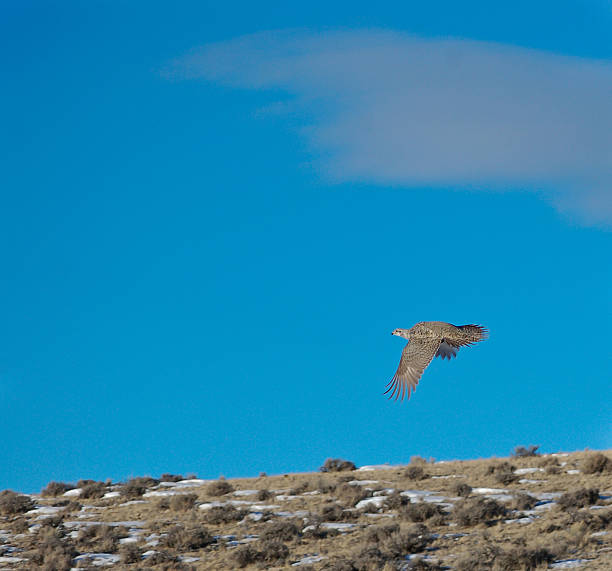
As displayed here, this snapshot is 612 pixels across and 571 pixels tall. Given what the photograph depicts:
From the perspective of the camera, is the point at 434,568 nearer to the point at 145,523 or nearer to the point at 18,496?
the point at 145,523

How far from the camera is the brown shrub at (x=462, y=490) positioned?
2762 cm

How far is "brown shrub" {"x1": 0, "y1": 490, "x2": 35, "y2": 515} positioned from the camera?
3162 cm

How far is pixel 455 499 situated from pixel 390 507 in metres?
1.86

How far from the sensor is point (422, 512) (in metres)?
25.7

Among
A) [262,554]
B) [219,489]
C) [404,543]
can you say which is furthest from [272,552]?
[219,489]

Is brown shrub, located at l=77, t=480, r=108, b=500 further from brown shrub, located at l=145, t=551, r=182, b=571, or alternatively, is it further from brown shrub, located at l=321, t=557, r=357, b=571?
brown shrub, located at l=321, t=557, r=357, b=571

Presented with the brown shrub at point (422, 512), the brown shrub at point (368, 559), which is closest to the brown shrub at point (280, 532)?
the brown shrub at point (368, 559)

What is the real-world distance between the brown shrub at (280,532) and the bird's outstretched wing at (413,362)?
469 centimetres

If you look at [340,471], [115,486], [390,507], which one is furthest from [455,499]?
[115,486]

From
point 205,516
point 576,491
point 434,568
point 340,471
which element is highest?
point 340,471

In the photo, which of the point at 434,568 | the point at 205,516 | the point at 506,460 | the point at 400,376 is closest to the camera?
the point at 434,568

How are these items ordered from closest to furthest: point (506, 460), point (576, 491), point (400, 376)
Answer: point (400, 376) → point (576, 491) → point (506, 460)

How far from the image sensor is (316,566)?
23172mm

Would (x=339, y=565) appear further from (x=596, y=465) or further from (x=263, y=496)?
(x=596, y=465)
